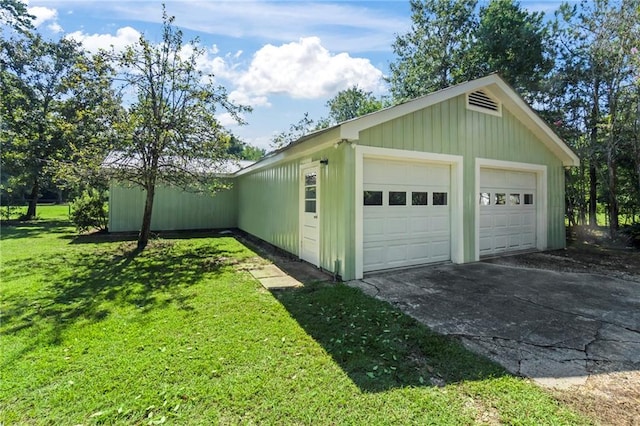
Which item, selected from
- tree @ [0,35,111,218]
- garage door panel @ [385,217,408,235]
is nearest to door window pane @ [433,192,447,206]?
garage door panel @ [385,217,408,235]

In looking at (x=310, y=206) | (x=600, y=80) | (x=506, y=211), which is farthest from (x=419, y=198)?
(x=600, y=80)

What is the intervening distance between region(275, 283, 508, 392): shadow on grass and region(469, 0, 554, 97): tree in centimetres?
1283

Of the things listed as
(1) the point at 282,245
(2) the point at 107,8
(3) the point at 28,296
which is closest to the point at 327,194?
(1) the point at 282,245

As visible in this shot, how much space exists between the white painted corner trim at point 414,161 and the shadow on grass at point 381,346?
4.07 feet

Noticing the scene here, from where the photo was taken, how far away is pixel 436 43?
17.3 meters

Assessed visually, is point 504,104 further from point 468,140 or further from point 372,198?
point 372,198

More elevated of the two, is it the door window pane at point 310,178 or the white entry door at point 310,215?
the door window pane at point 310,178

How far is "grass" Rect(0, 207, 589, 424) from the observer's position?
2.16 m

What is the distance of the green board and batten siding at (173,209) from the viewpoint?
39.5 ft

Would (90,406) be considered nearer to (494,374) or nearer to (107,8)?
(494,374)

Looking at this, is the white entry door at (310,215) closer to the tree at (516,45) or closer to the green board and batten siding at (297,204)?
the green board and batten siding at (297,204)

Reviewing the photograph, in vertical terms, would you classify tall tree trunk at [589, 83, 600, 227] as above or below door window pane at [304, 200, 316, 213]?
above

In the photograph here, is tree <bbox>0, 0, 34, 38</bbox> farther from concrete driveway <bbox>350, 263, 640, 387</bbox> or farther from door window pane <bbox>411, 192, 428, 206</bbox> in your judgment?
concrete driveway <bbox>350, 263, 640, 387</bbox>

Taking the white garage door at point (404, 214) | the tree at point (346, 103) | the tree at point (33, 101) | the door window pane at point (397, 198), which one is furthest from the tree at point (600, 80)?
the tree at point (33, 101)
